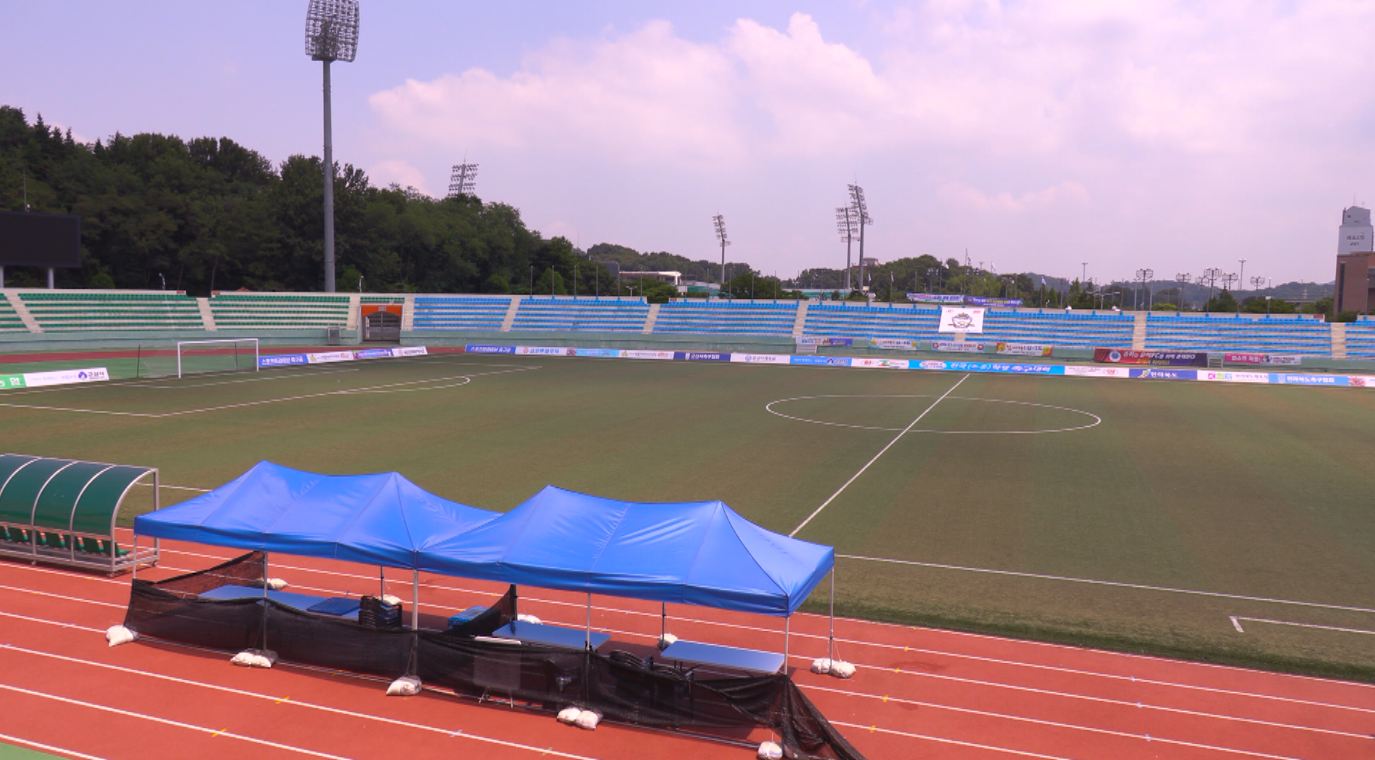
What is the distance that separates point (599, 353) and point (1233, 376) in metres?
38.7

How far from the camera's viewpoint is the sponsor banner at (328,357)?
53562mm

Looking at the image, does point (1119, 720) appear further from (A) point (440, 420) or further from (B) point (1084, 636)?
(A) point (440, 420)

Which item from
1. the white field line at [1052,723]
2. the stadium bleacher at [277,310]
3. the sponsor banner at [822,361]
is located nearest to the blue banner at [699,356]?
the sponsor banner at [822,361]

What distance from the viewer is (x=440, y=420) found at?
106 ft

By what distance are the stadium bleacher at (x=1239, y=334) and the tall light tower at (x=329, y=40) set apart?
62297 millimetres

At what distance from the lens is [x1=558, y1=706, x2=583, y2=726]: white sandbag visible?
1011cm

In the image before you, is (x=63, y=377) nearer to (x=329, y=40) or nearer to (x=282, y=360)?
(x=282, y=360)

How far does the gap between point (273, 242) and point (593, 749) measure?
303 feet

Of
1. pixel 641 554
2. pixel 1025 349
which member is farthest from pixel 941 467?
pixel 1025 349

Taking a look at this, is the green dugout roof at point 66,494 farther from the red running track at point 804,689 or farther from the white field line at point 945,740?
the white field line at point 945,740

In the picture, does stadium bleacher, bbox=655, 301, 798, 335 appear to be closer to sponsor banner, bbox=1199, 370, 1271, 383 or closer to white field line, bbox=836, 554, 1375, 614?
sponsor banner, bbox=1199, 370, 1271, 383

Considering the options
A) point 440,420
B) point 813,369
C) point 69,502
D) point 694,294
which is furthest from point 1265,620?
point 694,294

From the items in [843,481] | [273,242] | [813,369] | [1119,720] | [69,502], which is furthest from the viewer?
[273,242]

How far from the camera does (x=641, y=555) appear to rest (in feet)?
34.7
